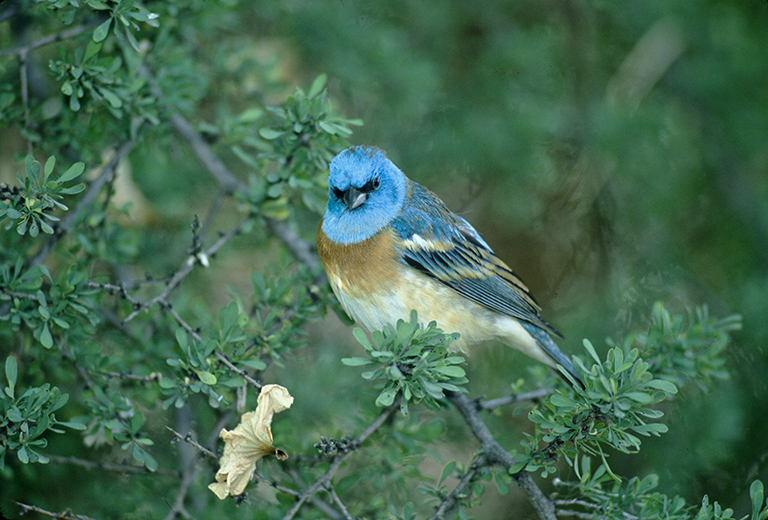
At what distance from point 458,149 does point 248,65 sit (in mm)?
1421

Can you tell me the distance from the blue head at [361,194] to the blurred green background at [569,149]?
0.58 metres

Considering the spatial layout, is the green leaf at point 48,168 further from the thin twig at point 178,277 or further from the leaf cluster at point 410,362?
the leaf cluster at point 410,362

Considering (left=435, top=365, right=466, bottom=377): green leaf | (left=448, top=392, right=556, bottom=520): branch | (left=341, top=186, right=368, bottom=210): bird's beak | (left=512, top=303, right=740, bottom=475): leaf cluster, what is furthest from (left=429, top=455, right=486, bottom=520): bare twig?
(left=341, top=186, right=368, bottom=210): bird's beak

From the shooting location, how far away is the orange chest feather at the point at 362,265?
2.86 metres

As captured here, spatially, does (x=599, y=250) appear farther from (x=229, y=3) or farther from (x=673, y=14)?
(x=229, y=3)

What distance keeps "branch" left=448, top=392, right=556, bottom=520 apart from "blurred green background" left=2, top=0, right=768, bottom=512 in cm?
106

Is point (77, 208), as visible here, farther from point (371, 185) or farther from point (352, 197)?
point (371, 185)

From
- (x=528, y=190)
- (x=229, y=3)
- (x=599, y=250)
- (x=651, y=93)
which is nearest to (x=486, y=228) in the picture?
(x=528, y=190)

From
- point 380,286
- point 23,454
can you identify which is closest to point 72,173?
point 23,454

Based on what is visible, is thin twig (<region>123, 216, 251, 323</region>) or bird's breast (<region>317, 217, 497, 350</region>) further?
bird's breast (<region>317, 217, 497, 350</region>)

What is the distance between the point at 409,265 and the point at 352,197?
0.47 meters

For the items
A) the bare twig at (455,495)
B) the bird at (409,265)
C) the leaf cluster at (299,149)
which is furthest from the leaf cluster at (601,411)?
the leaf cluster at (299,149)

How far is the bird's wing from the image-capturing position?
302 cm

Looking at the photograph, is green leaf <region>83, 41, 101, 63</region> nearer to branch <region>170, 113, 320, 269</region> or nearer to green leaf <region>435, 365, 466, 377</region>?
branch <region>170, 113, 320, 269</region>
